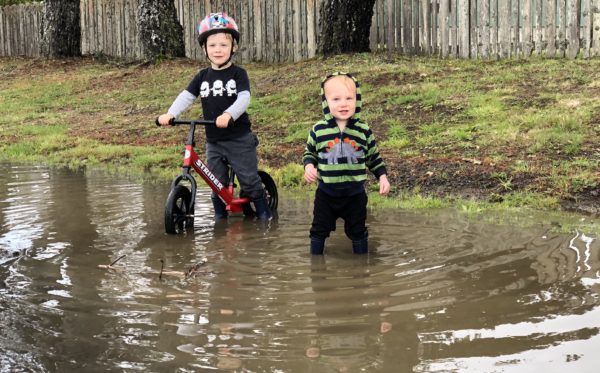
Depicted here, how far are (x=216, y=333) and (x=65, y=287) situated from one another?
4.54 ft

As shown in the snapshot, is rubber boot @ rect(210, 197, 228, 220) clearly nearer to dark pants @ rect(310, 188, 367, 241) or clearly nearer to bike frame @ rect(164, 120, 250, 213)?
bike frame @ rect(164, 120, 250, 213)

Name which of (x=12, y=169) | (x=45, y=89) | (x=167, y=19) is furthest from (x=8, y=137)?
(x=167, y=19)

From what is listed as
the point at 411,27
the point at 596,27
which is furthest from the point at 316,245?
the point at 411,27

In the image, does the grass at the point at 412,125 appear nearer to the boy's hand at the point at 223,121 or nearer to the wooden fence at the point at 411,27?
the wooden fence at the point at 411,27

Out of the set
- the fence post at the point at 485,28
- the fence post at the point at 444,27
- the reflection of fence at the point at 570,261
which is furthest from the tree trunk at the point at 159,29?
the reflection of fence at the point at 570,261

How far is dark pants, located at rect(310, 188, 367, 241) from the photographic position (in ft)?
17.7

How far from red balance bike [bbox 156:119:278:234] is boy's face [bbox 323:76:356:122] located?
1.41m

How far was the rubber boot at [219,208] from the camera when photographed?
6.98 m

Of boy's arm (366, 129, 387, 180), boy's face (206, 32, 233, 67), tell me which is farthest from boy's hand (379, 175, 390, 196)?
boy's face (206, 32, 233, 67)

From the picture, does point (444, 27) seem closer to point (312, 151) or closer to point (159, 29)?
point (159, 29)

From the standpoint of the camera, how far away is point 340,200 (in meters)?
5.44

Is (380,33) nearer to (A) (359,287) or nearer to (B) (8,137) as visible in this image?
(B) (8,137)

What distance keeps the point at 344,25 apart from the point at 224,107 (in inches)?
382

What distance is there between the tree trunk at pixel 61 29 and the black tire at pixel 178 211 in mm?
17473
